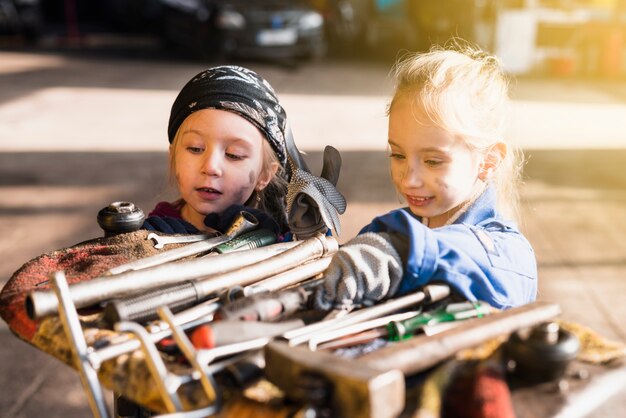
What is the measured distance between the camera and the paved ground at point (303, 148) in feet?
13.5

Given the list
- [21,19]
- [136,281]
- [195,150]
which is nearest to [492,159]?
[195,150]

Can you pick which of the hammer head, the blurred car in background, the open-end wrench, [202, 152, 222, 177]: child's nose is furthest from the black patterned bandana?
the blurred car in background

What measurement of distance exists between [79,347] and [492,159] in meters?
1.06

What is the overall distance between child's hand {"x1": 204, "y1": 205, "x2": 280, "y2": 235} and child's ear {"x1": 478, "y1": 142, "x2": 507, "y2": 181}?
0.50m

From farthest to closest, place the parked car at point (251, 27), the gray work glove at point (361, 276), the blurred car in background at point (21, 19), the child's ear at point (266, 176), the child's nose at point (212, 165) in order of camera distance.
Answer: the blurred car in background at point (21, 19) < the parked car at point (251, 27) < the child's ear at point (266, 176) < the child's nose at point (212, 165) < the gray work glove at point (361, 276)

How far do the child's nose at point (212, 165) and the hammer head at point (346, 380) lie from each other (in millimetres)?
940

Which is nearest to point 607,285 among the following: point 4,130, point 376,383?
point 376,383

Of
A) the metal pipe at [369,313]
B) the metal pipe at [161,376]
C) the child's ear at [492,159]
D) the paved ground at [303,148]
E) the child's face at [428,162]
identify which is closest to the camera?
the metal pipe at [161,376]

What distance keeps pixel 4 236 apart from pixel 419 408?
14.3ft

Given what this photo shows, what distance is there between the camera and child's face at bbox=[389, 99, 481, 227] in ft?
5.57

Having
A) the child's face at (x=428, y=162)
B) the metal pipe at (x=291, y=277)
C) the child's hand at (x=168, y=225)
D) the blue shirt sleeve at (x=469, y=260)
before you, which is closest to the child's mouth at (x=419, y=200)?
the child's face at (x=428, y=162)

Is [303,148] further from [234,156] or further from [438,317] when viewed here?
[438,317]

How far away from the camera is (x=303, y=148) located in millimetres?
7031

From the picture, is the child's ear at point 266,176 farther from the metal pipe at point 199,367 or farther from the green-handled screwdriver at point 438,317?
the metal pipe at point 199,367
